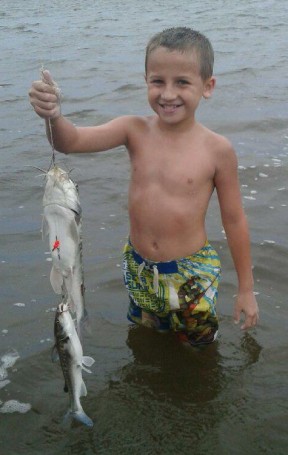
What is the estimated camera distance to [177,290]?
3.96m

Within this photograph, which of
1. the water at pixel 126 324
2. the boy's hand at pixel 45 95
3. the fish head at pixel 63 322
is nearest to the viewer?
the boy's hand at pixel 45 95

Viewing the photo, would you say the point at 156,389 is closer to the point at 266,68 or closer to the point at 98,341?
the point at 98,341

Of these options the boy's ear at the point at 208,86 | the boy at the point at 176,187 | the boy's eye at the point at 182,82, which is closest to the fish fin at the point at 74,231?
the boy at the point at 176,187

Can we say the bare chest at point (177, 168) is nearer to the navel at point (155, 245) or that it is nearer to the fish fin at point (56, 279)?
the navel at point (155, 245)

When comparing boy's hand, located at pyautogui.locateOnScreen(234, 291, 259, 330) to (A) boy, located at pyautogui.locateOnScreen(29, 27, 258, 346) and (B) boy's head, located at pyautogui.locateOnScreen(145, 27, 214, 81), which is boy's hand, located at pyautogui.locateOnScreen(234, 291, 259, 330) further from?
(B) boy's head, located at pyautogui.locateOnScreen(145, 27, 214, 81)

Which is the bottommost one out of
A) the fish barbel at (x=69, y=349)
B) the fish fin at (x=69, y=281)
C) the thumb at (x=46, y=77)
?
the fish barbel at (x=69, y=349)

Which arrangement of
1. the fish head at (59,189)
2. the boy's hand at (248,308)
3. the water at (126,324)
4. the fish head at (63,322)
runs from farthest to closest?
the boy's hand at (248,308) → the water at (126,324) → the fish head at (63,322) → the fish head at (59,189)

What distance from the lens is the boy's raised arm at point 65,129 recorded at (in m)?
2.93

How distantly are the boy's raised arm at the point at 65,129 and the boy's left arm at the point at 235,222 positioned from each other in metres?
0.65

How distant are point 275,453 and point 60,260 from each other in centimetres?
A: 174

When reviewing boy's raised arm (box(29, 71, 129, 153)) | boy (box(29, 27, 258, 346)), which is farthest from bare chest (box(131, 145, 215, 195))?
boy's raised arm (box(29, 71, 129, 153))

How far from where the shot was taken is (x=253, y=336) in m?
4.68

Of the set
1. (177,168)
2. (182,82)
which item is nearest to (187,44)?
(182,82)

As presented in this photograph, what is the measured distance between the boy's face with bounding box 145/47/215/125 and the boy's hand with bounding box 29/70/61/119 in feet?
2.56
